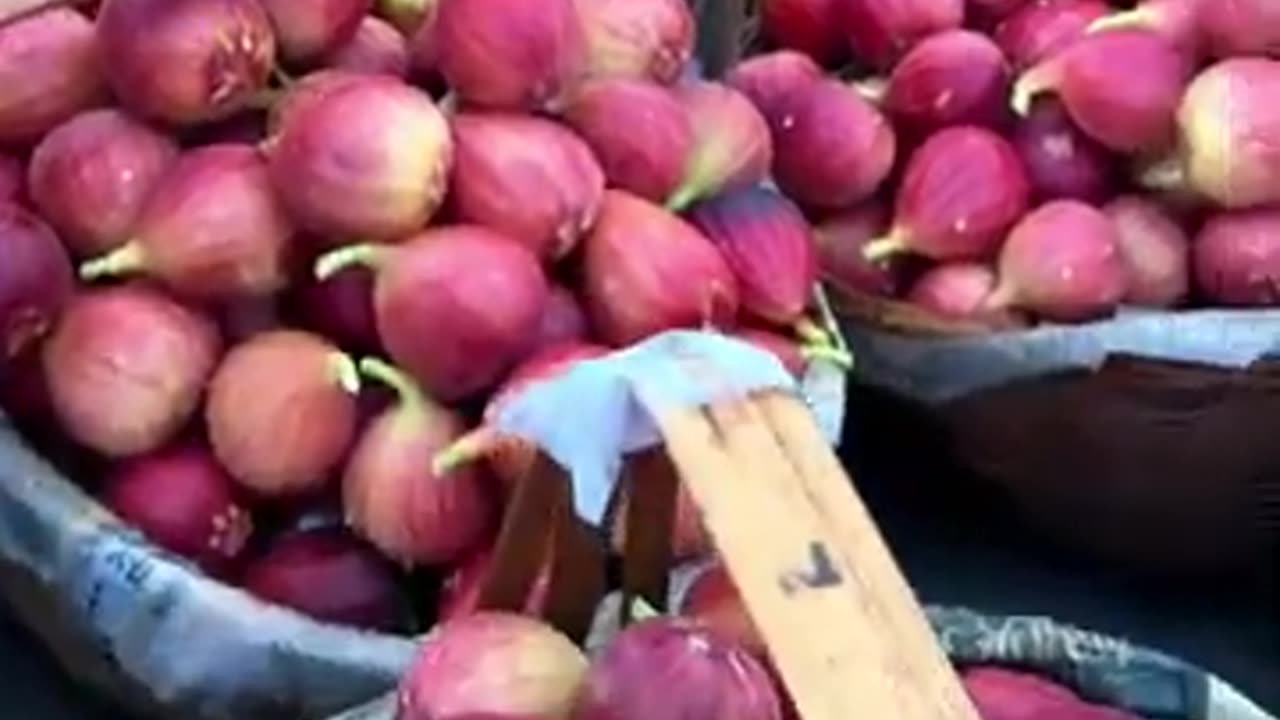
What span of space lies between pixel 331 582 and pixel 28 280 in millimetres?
162

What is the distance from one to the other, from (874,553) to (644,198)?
393 millimetres

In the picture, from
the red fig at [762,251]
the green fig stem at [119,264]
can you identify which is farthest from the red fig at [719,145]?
the green fig stem at [119,264]

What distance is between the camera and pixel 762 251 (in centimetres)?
106

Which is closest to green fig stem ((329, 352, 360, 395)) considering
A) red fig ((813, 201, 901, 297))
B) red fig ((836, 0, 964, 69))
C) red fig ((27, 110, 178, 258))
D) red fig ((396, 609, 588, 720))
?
red fig ((27, 110, 178, 258))

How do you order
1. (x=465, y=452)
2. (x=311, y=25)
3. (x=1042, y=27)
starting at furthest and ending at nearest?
(x=1042, y=27) < (x=311, y=25) < (x=465, y=452)

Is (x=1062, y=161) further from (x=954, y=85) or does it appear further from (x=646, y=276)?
(x=646, y=276)

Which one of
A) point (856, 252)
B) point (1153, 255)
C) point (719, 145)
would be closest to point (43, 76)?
point (719, 145)

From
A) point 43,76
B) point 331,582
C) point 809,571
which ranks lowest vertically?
point 331,582

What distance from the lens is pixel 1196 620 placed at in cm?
125

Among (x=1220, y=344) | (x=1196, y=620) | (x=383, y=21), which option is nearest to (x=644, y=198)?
(x=383, y=21)

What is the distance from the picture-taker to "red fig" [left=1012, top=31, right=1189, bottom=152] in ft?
3.88

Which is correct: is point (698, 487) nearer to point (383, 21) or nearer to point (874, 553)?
point (874, 553)

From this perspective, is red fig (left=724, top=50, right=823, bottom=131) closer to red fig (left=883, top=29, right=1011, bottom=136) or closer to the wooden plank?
red fig (left=883, top=29, right=1011, bottom=136)

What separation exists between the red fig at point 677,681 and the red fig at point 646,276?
28cm
